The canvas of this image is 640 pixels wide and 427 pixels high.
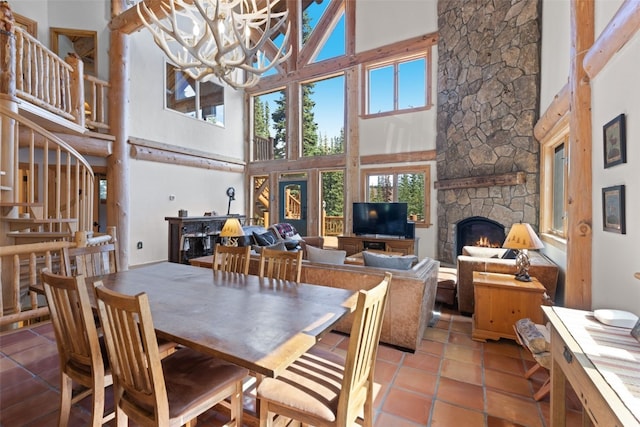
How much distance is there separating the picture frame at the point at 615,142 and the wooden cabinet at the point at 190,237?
20.5ft

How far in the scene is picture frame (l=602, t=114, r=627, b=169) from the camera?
1858 millimetres

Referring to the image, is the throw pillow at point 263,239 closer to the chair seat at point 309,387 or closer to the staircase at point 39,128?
the staircase at point 39,128

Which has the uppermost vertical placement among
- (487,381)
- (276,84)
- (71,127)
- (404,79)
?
(276,84)

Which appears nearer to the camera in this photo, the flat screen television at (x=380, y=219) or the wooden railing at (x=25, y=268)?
the wooden railing at (x=25, y=268)

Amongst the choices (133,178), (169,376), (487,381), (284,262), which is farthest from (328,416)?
(133,178)

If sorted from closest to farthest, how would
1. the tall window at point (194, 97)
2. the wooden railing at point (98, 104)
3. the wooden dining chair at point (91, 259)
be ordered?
1. the wooden dining chair at point (91, 259)
2. the wooden railing at point (98, 104)
3. the tall window at point (194, 97)

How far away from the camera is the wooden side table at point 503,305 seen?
2680 millimetres

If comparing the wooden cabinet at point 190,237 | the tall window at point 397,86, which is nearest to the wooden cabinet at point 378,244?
the tall window at point 397,86

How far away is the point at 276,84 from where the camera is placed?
316 inches

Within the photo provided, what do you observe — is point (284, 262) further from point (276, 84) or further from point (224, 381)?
point (276, 84)

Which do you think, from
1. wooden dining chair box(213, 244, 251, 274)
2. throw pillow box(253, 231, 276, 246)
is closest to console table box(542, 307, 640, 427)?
wooden dining chair box(213, 244, 251, 274)

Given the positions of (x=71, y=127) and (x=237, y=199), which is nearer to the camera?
(x=71, y=127)

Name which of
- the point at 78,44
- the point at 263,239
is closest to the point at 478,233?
the point at 263,239

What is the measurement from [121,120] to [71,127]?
1191 millimetres
